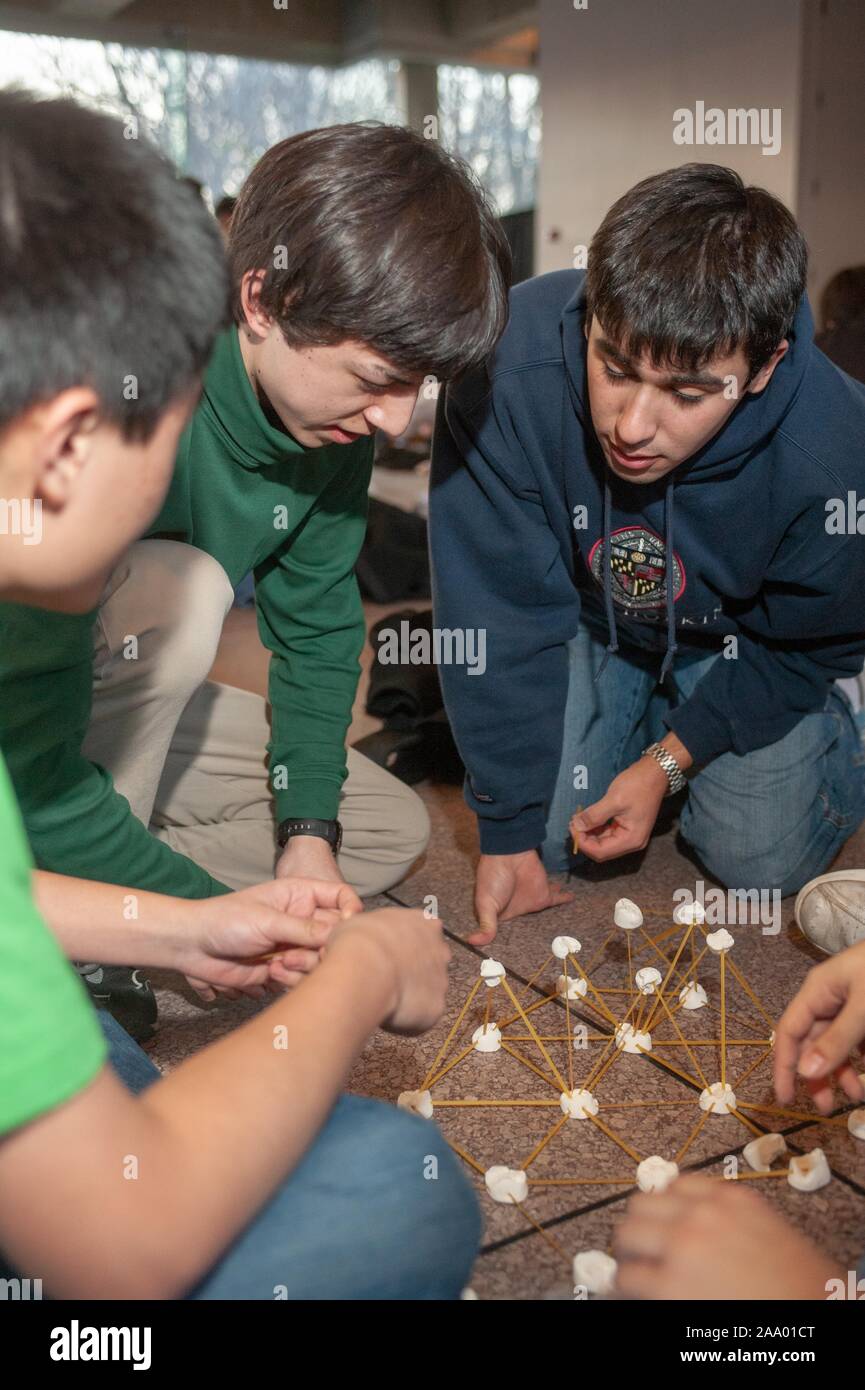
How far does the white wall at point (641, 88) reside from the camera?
3.71m

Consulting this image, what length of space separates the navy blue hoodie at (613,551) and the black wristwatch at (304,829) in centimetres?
23

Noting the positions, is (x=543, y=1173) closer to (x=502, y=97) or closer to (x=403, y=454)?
(x=403, y=454)

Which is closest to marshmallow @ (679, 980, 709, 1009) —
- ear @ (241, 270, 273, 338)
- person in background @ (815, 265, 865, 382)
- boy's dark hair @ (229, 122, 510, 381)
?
boy's dark hair @ (229, 122, 510, 381)

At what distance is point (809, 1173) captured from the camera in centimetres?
100

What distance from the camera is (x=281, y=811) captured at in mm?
1373

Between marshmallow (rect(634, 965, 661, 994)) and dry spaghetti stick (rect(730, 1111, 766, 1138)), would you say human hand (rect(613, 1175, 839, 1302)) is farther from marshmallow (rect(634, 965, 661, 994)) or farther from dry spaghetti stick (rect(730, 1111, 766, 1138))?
marshmallow (rect(634, 965, 661, 994))

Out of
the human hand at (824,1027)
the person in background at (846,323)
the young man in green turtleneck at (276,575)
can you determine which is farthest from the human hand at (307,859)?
the person in background at (846,323)

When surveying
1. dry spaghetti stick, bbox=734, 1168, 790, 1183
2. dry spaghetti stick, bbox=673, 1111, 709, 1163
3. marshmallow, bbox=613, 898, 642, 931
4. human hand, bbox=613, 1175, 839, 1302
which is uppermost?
human hand, bbox=613, 1175, 839, 1302

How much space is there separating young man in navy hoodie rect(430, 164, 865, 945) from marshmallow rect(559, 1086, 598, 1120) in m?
0.34

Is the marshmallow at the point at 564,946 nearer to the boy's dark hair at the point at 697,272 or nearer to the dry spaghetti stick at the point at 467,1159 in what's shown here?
the dry spaghetti stick at the point at 467,1159

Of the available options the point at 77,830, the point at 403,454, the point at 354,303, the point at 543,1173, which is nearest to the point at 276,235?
the point at 354,303

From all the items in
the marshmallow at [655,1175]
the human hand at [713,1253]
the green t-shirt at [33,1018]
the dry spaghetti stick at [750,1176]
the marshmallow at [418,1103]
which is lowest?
the dry spaghetti stick at [750,1176]

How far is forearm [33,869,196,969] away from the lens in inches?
32.8

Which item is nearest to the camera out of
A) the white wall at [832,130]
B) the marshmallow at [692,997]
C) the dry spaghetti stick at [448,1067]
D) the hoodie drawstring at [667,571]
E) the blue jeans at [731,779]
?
the dry spaghetti stick at [448,1067]
